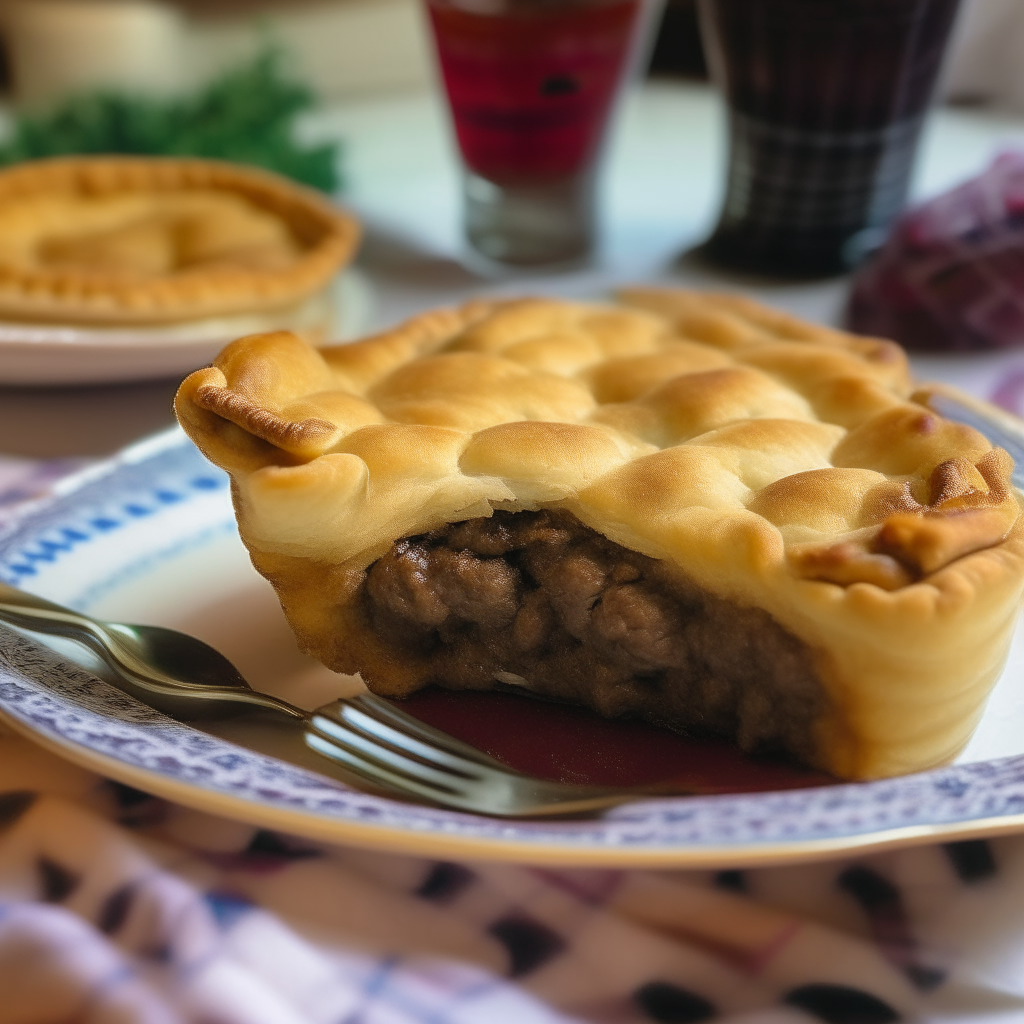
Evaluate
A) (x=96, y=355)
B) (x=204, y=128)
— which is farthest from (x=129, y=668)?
(x=204, y=128)

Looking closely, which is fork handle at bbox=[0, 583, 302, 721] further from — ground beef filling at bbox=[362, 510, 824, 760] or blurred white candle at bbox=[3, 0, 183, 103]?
blurred white candle at bbox=[3, 0, 183, 103]

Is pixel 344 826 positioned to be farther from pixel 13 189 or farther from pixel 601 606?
pixel 13 189

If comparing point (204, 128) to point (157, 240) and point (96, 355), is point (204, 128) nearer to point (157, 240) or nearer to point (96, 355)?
point (157, 240)

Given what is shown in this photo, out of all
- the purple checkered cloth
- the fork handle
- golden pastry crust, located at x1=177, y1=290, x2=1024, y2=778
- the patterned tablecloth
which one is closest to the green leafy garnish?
the purple checkered cloth

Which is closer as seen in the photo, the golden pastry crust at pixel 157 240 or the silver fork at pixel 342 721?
the silver fork at pixel 342 721

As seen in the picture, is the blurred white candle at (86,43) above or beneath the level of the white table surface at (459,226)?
above

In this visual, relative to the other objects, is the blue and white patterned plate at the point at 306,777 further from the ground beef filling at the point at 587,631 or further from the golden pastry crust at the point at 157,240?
the golden pastry crust at the point at 157,240

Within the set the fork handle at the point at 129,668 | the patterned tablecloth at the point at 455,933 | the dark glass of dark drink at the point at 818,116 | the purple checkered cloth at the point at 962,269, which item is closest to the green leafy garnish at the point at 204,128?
the dark glass of dark drink at the point at 818,116
